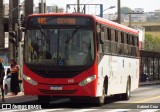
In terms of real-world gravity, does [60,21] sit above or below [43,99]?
above

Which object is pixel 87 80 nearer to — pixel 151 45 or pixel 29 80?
pixel 29 80

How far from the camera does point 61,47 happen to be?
64.3 feet

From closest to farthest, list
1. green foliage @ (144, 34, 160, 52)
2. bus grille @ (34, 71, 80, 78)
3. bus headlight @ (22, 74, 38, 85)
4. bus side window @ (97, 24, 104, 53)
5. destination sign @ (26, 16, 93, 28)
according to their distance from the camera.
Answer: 1. bus grille @ (34, 71, 80, 78)
2. bus headlight @ (22, 74, 38, 85)
3. destination sign @ (26, 16, 93, 28)
4. bus side window @ (97, 24, 104, 53)
5. green foliage @ (144, 34, 160, 52)

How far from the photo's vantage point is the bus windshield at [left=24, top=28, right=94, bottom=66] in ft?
64.1

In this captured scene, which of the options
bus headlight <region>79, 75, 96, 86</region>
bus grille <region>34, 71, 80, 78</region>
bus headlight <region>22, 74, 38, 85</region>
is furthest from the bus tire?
bus headlight <region>79, 75, 96, 86</region>

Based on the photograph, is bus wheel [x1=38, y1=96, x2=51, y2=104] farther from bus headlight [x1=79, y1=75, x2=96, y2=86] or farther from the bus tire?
bus headlight [x1=79, y1=75, x2=96, y2=86]

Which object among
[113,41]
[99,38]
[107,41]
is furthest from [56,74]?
[113,41]

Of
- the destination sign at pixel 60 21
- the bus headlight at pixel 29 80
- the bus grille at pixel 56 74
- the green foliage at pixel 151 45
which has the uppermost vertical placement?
the destination sign at pixel 60 21

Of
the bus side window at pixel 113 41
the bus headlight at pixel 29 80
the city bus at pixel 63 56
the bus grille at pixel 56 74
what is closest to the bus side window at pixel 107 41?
the bus side window at pixel 113 41

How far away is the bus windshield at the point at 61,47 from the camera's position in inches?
770

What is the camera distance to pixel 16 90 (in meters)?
26.1

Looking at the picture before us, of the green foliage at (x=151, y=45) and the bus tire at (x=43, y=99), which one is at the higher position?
the bus tire at (x=43, y=99)

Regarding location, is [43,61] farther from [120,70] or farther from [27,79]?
[120,70]

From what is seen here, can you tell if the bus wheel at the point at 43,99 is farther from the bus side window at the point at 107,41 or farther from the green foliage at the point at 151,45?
the green foliage at the point at 151,45
